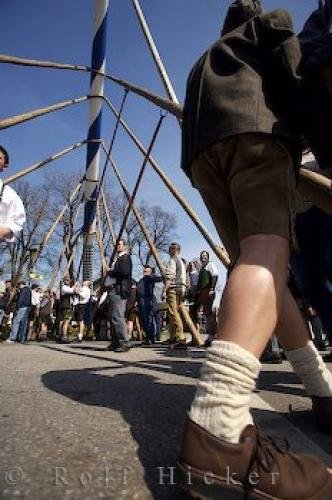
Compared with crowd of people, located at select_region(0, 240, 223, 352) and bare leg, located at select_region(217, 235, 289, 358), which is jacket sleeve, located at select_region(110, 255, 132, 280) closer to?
crowd of people, located at select_region(0, 240, 223, 352)

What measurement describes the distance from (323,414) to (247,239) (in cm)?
72

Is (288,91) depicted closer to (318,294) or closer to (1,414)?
(1,414)

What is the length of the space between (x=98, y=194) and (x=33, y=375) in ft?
44.1

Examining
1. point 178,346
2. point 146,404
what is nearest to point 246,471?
point 146,404

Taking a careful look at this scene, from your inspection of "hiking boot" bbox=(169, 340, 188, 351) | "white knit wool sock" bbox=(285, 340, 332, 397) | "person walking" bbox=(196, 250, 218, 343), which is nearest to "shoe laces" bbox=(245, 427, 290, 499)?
"white knit wool sock" bbox=(285, 340, 332, 397)

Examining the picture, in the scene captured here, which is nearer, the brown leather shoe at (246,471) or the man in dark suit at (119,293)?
the brown leather shoe at (246,471)

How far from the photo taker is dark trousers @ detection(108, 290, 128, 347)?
19.7 feet

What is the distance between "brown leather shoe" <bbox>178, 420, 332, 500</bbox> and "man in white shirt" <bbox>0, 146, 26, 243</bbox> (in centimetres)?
360

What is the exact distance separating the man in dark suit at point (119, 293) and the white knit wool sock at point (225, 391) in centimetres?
502

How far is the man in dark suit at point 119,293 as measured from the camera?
6.16m

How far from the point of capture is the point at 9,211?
4359 mm

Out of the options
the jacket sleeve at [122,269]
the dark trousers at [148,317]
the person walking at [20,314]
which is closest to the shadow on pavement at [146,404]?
the jacket sleeve at [122,269]

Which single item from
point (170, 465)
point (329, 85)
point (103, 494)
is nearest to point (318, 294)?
point (329, 85)

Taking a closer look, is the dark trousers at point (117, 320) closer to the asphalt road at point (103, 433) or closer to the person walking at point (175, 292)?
the person walking at point (175, 292)
